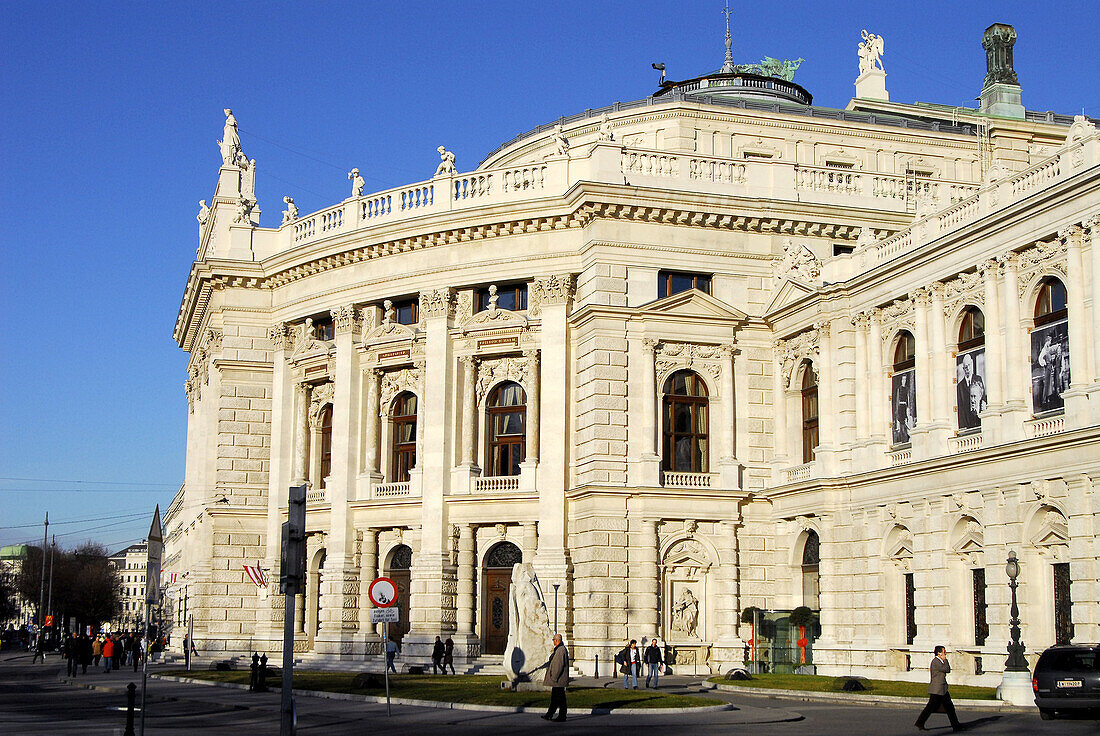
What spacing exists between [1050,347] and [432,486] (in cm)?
2362

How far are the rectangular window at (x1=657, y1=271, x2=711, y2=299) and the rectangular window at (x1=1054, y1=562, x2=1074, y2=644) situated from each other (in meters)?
18.0

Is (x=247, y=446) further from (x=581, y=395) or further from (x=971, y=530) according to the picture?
(x=971, y=530)

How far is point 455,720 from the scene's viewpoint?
28.9 m

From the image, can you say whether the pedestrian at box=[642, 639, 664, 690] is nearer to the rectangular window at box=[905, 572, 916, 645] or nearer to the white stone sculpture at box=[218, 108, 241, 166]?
the rectangular window at box=[905, 572, 916, 645]

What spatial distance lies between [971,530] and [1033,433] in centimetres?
368

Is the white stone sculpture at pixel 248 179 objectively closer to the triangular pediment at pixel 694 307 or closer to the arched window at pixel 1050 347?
the triangular pediment at pixel 694 307

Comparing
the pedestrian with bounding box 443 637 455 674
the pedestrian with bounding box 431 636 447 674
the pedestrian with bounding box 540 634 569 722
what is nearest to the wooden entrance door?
the pedestrian with bounding box 443 637 455 674

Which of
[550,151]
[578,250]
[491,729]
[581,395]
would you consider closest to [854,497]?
[581,395]

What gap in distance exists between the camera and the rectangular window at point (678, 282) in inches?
1943

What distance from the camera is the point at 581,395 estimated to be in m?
48.5

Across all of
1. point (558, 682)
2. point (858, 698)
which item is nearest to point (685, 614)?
point (858, 698)

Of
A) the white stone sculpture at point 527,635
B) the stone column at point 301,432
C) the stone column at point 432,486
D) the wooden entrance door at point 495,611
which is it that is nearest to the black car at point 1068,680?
the white stone sculpture at point 527,635

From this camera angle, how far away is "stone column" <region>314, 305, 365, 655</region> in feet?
172

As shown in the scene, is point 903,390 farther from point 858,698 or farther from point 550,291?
point 550,291
